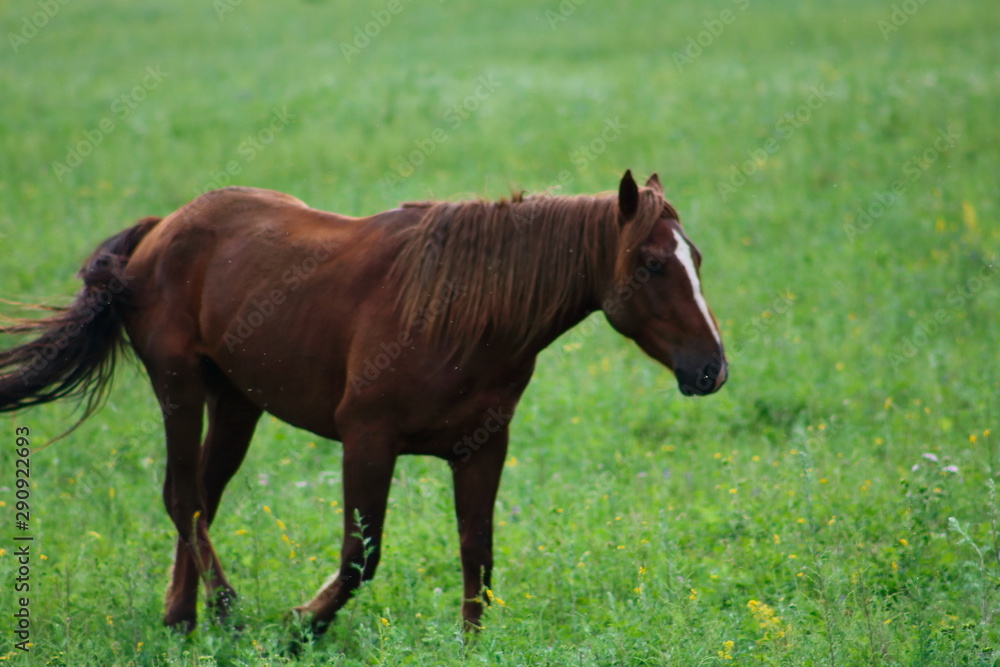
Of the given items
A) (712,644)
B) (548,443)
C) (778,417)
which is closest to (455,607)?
(712,644)

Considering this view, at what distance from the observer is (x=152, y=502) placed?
6.65 metres

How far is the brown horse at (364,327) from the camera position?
14.0 feet

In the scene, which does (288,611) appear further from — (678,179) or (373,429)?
(678,179)

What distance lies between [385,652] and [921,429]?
4.55 meters
